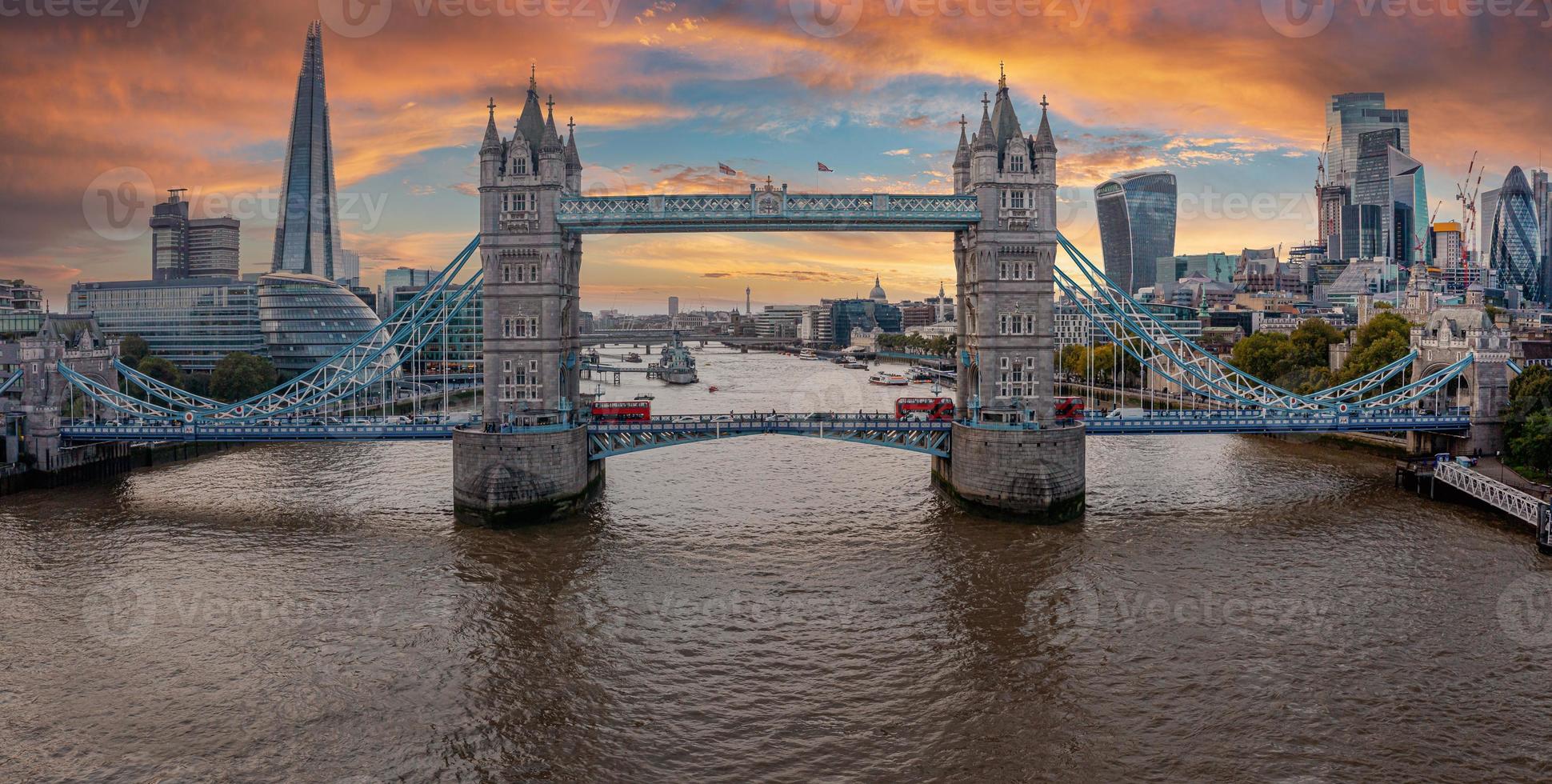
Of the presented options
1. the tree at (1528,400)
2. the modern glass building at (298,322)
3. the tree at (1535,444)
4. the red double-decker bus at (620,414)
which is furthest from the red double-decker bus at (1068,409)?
the modern glass building at (298,322)

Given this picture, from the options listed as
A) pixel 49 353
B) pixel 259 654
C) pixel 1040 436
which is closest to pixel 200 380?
pixel 49 353

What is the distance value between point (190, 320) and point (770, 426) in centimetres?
9058

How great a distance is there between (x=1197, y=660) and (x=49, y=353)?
65.7 m

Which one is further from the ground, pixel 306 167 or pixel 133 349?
pixel 306 167

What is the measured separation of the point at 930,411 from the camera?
54.6 meters

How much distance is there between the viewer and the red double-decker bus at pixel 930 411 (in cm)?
5222

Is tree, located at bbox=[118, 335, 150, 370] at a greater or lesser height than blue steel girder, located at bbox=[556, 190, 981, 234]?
lesser

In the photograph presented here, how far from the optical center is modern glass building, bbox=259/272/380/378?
107m

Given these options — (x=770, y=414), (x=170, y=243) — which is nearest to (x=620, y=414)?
(x=770, y=414)

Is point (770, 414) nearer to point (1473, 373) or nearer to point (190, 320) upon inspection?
point (1473, 373)

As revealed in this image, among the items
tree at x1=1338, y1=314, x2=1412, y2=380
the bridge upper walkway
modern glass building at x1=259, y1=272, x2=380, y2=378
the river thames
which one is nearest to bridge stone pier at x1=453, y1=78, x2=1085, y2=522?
the bridge upper walkway

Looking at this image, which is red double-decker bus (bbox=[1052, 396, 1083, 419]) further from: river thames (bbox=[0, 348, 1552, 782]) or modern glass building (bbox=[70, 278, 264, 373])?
modern glass building (bbox=[70, 278, 264, 373])

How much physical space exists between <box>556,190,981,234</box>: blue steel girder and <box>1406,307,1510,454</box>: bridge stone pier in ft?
107

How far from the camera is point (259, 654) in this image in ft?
97.8
